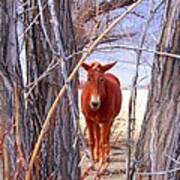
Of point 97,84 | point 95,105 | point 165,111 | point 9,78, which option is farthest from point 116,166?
point 9,78

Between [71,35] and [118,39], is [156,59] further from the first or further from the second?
[118,39]

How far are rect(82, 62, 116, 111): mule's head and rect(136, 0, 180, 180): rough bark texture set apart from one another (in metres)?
2.56

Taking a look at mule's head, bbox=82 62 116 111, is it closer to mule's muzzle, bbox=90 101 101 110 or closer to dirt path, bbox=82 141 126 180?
mule's muzzle, bbox=90 101 101 110

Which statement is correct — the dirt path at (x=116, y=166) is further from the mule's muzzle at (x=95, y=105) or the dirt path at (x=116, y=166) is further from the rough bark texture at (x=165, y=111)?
the rough bark texture at (x=165, y=111)

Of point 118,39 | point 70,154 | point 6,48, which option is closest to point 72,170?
point 70,154

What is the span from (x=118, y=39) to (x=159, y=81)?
153 cm

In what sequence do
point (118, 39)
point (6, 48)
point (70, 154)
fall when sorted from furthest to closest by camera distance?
point (118, 39) → point (70, 154) → point (6, 48)

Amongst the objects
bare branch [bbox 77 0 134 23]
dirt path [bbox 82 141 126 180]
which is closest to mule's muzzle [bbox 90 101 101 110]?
dirt path [bbox 82 141 126 180]

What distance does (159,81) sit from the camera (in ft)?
6.21

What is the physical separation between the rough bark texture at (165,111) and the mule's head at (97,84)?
256 centimetres

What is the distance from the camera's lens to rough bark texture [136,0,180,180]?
186cm

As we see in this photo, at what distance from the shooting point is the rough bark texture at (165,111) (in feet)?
6.11

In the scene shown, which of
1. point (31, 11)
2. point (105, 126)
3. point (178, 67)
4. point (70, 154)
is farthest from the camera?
point (105, 126)

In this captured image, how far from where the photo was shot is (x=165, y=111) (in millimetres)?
1896
